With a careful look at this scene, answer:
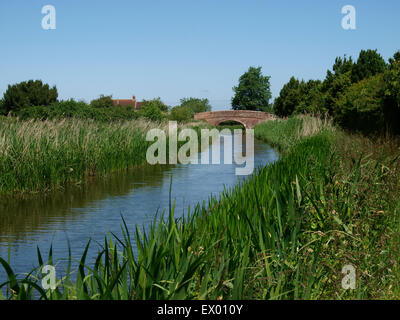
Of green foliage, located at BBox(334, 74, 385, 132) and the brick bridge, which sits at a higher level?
the brick bridge

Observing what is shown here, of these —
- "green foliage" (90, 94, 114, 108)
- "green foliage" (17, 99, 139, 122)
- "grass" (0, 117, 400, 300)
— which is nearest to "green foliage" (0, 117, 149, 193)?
"grass" (0, 117, 400, 300)

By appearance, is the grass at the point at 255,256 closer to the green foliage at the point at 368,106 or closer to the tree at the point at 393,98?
the tree at the point at 393,98

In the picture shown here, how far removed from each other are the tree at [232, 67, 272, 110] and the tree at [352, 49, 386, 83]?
6599 cm

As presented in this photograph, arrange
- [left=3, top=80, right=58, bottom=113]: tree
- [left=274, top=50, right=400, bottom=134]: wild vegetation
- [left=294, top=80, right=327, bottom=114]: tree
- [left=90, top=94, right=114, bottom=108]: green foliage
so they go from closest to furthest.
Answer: [left=274, top=50, right=400, bottom=134]: wild vegetation, [left=294, top=80, right=327, bottom=114]: tree, [left=90, top=94, right=114, bottom=108]: green foliage, [left=3, top=80, right=58, bottom=113]: tree

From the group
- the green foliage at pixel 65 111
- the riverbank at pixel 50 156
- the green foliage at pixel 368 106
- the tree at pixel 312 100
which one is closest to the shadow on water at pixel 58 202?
the riverbank at pixel 50 156

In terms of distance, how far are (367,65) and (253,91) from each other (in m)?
68.1

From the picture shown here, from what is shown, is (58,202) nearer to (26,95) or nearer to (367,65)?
(367,65)

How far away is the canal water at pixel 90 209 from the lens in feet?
22.7

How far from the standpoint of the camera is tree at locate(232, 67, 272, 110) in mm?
94625

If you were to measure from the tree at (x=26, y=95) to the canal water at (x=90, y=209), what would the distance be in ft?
178
